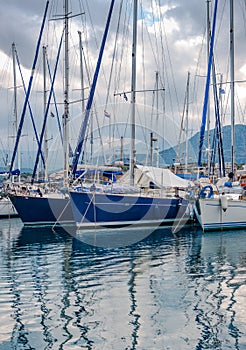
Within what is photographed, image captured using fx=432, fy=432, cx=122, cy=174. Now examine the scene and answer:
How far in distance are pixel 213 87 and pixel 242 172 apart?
Result: 7916 millimetres

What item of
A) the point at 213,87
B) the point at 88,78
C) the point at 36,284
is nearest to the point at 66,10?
the point at 88,78

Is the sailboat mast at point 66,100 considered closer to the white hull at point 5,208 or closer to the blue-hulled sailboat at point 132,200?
the blue-hulled sailboat at point 132,200

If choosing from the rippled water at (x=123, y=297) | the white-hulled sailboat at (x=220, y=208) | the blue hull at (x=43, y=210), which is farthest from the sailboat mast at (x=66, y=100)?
the rippled water at (x=123, y=297)

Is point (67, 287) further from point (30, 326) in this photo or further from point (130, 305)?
point (30, 326)

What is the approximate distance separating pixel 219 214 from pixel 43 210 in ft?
39.9

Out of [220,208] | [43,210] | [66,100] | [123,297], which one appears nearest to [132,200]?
[220,208]

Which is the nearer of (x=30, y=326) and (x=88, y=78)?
(x=30, y=326)

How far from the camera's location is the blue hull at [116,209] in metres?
24.7

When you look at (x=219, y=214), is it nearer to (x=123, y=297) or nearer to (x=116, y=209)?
(x=116, y=209)

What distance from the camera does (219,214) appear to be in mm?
25594

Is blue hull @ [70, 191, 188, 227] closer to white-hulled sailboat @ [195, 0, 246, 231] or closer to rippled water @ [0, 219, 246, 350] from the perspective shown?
white-hulled sailboat @ [195, 0, 246, 231]

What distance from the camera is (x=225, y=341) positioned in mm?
7969

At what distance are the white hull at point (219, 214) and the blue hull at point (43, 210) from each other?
9388 mm

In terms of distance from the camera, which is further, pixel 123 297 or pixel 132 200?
pixel 132 200
